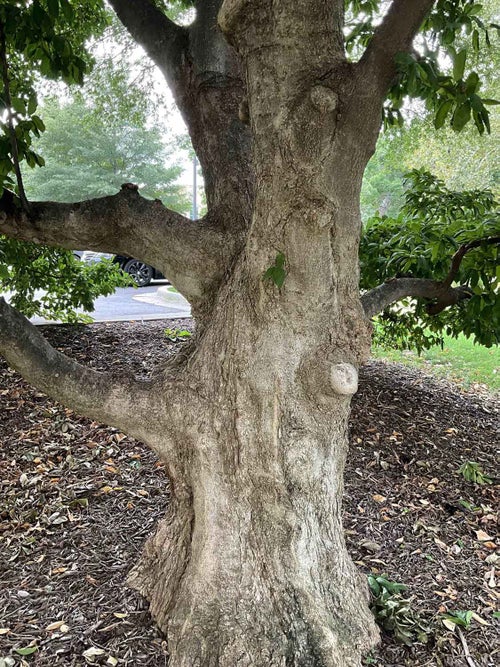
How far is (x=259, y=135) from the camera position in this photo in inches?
71.6

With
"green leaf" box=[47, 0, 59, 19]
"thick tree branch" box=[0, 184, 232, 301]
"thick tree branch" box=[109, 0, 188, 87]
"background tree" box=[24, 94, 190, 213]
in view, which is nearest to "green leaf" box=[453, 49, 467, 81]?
"thick tree branch" box=[0, 184, 232, 301]

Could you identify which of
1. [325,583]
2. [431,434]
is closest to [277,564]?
[325,583]

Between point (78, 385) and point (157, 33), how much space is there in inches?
76.8

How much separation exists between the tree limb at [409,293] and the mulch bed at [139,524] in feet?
3.58

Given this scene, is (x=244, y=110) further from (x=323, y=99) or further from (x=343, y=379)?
(x=343, y=379)

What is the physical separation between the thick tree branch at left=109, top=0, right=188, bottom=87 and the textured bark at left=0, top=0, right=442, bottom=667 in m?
0.98

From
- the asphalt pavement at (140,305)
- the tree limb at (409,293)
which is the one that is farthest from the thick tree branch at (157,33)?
the asphalt pavement at (140,305)

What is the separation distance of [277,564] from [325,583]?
217 mm

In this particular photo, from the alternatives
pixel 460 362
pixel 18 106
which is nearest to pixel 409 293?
pixel 18 106

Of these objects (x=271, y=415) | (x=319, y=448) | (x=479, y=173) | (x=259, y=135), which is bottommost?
(x=319, y=448)

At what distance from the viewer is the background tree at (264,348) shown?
1740mm

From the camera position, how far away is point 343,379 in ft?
5.88

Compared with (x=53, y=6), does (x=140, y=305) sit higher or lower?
lower

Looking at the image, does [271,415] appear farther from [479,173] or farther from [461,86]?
[479,173]
